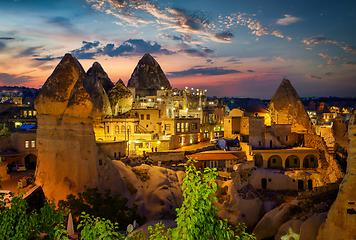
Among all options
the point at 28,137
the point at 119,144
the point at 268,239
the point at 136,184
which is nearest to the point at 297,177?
the point at 268,239

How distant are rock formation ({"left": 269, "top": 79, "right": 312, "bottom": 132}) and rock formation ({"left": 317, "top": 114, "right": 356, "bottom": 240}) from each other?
38.3 m

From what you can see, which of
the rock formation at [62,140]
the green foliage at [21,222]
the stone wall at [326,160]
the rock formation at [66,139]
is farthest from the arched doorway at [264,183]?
the green foliage at [21,222]

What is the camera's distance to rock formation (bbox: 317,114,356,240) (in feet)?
57.4

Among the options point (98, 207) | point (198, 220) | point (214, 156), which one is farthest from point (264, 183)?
point (198, 220)

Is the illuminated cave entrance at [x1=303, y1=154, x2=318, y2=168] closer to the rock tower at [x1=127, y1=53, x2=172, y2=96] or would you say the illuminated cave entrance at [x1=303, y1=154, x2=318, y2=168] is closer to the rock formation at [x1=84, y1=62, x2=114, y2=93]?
the rock formation at [x1=84, y1=62, x2=114, y2=93]

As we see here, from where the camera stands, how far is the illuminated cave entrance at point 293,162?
137 feet

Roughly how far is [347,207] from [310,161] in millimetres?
26095

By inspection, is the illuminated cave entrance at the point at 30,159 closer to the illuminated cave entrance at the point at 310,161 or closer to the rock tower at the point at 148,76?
the rock tower at the point at 148,76

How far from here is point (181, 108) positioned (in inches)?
2389

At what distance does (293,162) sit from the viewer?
137ft

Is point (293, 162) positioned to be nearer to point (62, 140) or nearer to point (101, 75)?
point (62, 140)

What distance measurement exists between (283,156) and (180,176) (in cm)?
1749

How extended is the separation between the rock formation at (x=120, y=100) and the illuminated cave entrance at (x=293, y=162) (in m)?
36.5

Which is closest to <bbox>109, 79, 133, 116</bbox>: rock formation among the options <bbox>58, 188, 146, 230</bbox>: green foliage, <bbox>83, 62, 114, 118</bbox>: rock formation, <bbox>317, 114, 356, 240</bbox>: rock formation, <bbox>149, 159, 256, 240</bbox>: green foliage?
<bbox>83, 62, 114, 118</bbox>: rock formation
